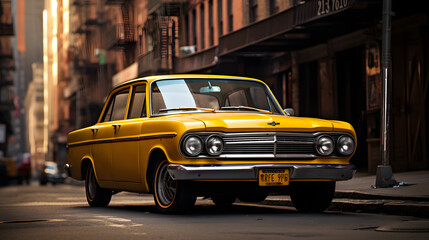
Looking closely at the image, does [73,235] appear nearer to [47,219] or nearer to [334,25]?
[47,219]

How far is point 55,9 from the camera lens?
4801 inches

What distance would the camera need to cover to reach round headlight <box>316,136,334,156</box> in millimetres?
10656

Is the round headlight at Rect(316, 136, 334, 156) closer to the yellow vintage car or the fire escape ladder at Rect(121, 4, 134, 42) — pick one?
the yellow vintage car

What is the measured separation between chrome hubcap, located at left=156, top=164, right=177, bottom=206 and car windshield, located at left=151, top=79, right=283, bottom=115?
914 millimetres

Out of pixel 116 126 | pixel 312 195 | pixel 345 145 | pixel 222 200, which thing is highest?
pixel 116 126

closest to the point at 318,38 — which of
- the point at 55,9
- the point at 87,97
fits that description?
the point at 87,97

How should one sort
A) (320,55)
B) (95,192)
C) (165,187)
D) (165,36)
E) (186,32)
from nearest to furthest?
1. (165,187)
2. (95,192)
3. (320,55)
4. (186,32)
5. (165,36)

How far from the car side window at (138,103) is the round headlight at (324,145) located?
8.08ft

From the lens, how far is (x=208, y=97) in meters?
11.6

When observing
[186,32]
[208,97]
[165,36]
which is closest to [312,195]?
[208,97]

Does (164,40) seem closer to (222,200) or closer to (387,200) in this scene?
(222,200)

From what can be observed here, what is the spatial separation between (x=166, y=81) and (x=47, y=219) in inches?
94.4

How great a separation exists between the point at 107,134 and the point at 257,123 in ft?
10.1

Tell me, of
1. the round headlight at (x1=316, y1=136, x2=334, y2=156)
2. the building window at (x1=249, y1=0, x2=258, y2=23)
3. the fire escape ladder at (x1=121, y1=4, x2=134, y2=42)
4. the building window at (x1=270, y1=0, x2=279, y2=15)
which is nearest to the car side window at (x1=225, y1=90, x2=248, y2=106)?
the round headlight at (x1=316, y1=136, x2=334, y2=156)
